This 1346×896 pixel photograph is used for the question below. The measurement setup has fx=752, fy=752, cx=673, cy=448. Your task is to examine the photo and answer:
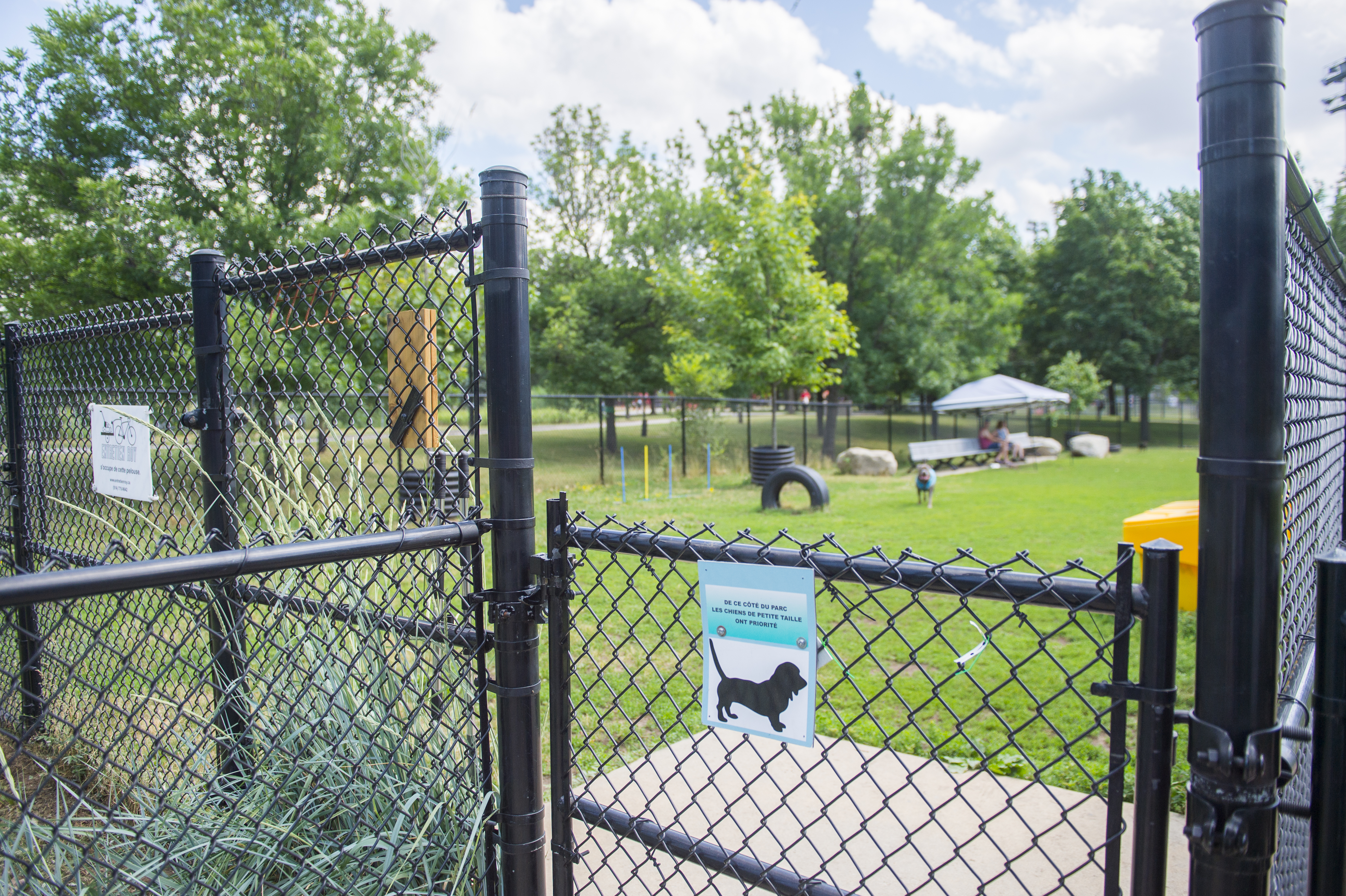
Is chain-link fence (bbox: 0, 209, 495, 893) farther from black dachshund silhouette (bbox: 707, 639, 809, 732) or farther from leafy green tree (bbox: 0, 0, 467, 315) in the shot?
leafy green tree (bbox: 0, 0, 467, 315)

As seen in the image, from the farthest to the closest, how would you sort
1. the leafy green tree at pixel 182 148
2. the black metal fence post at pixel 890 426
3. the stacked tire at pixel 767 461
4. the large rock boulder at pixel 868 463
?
the black metal fence post at pixel 890 426 < the large rock boulder at pixel 868 463 < the stacked tire at pixel 767 461 < the leafy green tree at pixel 182 148

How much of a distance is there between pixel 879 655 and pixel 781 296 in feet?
41.4

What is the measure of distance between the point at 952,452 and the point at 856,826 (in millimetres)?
19120

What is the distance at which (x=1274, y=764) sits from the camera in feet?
3.46

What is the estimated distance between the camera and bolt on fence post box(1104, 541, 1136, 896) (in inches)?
43.5

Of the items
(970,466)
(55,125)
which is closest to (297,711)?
(55,125)

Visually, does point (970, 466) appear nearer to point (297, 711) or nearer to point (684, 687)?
point (684, 687)

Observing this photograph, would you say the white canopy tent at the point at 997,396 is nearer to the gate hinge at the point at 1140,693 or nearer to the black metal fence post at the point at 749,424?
the black metal fence post at the point at 749,424

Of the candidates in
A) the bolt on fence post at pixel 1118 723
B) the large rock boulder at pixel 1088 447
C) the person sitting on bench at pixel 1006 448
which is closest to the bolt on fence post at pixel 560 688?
the bolt on fence post at pixel 1118 723

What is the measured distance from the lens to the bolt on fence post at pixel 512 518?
1747 millimetres

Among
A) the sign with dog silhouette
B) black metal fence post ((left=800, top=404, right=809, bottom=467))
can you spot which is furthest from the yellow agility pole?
black metal fence post ((left=800, top=404, right=809, bottom=467))

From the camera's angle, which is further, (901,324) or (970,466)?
(901,324)

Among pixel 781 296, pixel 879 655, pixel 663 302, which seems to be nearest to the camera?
pixel 879 655

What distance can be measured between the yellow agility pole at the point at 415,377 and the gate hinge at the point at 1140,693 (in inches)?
63.5
